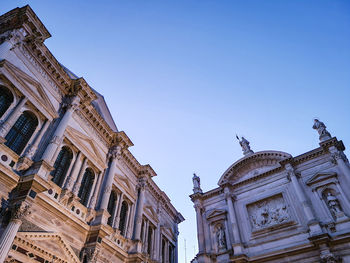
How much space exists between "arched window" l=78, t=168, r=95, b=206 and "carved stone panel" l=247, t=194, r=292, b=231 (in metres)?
12.0

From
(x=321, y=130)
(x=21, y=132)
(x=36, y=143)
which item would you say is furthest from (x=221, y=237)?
(x=21, y=132)

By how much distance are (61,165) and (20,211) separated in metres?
4.02

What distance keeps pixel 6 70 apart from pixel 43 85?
2.02 m

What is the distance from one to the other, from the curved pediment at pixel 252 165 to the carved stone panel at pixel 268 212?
2686 mm

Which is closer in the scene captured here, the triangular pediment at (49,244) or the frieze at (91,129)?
the triangular pediment at (49,244)

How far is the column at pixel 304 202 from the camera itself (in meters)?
15.0

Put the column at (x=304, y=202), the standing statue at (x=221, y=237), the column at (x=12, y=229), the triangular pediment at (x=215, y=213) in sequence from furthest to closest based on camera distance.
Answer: the triangular pediment at (x=215, y=213) → the standing statue at (x=221, y=237) → the column at (x=304, y=202) → the column at (x=12, y=229)

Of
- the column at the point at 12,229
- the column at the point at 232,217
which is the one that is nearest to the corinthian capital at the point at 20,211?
the column at the point at 12,229

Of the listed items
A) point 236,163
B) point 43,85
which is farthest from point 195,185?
point 43,85

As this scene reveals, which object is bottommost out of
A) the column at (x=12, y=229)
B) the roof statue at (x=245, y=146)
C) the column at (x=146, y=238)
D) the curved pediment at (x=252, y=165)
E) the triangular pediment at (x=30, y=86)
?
the column at (x=12, y=229)

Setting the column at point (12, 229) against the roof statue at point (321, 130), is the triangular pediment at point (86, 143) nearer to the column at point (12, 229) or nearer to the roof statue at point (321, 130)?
the column at point (12, 229)

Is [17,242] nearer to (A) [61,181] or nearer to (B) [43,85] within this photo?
(A) [61,181]

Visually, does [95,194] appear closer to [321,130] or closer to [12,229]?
[12,229]

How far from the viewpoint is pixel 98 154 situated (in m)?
14.5
